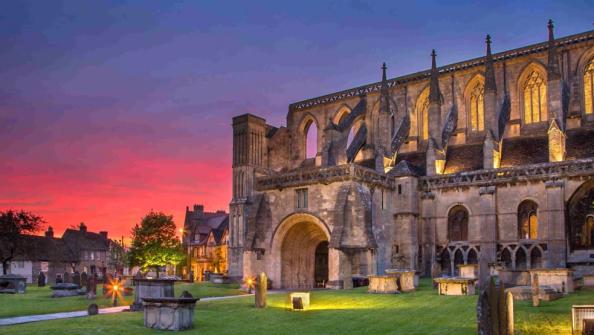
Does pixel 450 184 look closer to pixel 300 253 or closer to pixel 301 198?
pixel 301 198

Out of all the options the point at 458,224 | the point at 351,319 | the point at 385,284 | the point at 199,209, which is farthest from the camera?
the point at 199,209

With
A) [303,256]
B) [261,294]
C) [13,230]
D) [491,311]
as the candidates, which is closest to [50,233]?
[13,230]

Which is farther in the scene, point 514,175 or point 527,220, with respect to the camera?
point 527,220

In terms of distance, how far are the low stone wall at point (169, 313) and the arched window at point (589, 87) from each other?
33224 mm

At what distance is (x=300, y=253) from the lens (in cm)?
3769

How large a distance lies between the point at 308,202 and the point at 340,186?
2440 mm

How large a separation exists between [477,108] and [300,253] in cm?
1787

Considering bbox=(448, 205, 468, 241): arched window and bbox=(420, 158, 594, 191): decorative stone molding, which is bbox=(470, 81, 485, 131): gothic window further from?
bbox=(448, 205, 468, 241): arched window

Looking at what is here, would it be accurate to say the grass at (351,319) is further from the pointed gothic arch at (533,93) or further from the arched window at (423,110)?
the arched window at (423,110)

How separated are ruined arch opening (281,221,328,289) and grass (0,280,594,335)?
1337 cm

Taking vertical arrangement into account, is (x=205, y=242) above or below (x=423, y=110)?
below

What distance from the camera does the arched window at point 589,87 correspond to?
39906 mm

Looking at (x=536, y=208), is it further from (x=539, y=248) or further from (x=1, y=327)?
(x=1, y=327)

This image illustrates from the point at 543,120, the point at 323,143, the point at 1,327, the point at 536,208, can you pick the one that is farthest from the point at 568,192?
the point at 1,327
